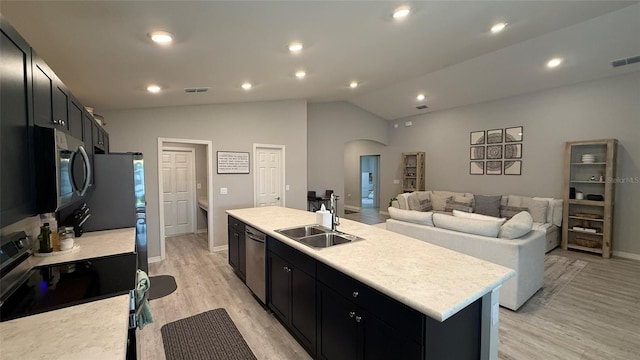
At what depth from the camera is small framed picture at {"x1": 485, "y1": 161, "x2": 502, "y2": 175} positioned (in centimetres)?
619

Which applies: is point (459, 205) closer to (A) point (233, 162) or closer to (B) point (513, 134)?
(B) point (513, 134)

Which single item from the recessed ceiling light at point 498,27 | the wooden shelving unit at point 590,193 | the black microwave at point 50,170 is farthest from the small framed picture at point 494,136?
the black microwave at point 50,170

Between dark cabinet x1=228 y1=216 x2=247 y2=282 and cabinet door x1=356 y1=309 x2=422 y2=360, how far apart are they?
211 cm

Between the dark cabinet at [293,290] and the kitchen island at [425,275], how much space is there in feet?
0.49

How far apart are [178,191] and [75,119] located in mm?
4515

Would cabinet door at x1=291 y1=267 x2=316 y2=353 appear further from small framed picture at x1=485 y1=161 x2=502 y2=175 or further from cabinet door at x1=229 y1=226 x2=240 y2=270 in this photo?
small framed picture at x1=485 y1=161 x2=502 y2=175

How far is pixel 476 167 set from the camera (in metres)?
6.61

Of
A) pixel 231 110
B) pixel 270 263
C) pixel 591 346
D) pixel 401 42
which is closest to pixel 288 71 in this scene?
pixel 401 42

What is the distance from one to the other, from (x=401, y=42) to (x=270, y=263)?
289 centimetres

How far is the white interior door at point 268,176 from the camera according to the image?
548 cm

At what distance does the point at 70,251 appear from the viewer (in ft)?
6.62

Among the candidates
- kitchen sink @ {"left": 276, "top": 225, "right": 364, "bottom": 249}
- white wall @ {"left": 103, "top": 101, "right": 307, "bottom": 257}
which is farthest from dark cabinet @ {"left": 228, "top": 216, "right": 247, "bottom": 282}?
white wall @ {"left": 103, "top": 101, "right": 307, "bottom": 257}

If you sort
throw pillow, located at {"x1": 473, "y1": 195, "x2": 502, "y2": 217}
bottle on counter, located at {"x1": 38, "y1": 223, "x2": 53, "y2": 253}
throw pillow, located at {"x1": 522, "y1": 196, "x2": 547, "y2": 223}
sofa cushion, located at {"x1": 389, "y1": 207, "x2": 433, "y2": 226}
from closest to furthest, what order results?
bottle on counter, located at {"x1": 38, "y1": 223, "x2": 53, "y2": 253}
sofa cushion, located at {"x1": 389, "y1": 207, "x2": 433, "y2": 226}
throw pillow, located at {"x1": 522, "y1": 196, "x2": 547, "y2": 223}
throw pillow, located at {"x1": 473, "y1": 195, "x2": 502, "y2": 217}

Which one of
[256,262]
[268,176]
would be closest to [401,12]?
[256,262]
